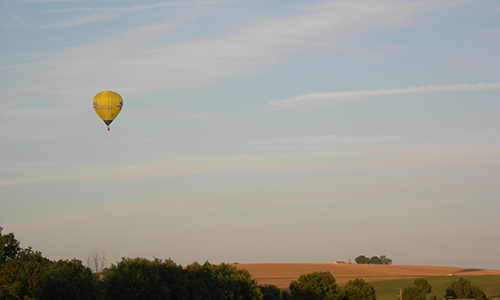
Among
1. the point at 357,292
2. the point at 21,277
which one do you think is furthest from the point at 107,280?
the point at 357,292

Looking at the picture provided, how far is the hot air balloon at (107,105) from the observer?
214 feet

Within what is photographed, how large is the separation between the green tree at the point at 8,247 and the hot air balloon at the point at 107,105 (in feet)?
58.5

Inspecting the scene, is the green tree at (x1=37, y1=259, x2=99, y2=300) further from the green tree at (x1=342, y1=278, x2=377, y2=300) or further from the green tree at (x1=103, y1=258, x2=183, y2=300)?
the green tree at (x1=342, y1=278, x2=377, y2=300)

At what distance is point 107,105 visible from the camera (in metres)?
65.2

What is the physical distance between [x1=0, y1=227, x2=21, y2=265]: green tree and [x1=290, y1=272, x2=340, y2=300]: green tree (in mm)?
30267

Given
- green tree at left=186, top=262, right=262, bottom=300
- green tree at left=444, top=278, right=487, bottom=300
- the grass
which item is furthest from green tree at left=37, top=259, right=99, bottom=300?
green tree at left=444, top=278, right=487, bottom=300

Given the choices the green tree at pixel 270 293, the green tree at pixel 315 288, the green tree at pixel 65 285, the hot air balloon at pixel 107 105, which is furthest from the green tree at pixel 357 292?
the green tree at pixel 65 285

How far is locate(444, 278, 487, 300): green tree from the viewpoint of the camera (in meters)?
93.5

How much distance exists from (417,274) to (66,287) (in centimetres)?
10913

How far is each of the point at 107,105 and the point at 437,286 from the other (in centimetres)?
7274

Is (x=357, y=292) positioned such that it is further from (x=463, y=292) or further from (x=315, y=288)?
(x=463, y=292)

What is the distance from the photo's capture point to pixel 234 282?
57688 mm

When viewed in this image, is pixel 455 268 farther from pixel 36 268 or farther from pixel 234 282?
pixel 36 268

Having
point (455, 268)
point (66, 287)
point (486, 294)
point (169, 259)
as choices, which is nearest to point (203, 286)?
point (169, 259)
